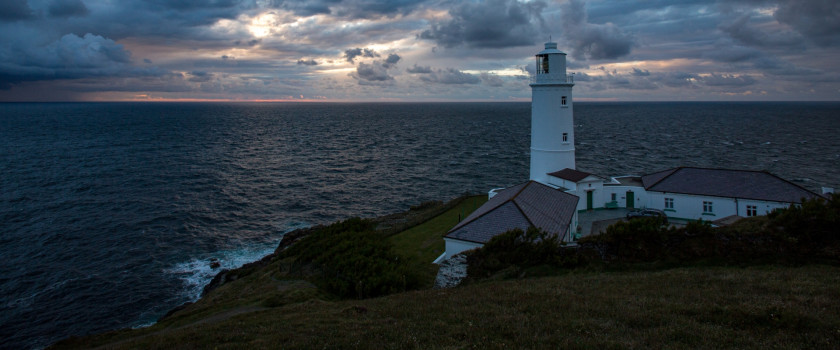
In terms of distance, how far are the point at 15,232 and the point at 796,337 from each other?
2068 inches

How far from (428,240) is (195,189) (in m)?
38.0

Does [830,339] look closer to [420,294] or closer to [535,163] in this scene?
[420,294]

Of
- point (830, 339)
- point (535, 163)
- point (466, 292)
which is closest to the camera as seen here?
point (830, 339)

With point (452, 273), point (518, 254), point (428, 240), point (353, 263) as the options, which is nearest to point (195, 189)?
point (428, 240)

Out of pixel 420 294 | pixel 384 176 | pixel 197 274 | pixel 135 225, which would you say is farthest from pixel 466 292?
pixel 384 176

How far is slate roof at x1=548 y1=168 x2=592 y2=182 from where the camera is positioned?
32656 mm

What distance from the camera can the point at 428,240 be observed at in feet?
97.5

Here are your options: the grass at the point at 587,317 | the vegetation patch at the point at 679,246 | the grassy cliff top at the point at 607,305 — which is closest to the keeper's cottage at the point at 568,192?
the vegetation patch at the point at 679,246

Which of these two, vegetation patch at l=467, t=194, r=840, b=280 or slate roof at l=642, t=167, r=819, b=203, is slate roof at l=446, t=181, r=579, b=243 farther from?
slate roof at l=642, t=167, r=819, b=203

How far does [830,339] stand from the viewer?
9125 millimetres

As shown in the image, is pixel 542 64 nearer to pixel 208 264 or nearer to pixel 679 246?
pixel 679 246

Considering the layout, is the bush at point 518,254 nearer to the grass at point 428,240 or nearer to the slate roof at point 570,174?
the grass at point 428,240

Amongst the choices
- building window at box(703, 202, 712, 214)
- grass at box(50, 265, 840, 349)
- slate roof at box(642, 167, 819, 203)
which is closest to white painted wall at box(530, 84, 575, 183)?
slate roof at box(642, 167, 819, 203)

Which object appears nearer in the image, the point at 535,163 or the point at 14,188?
the point at 535,163
